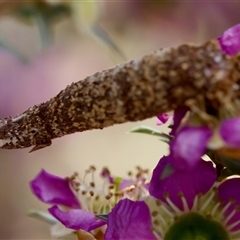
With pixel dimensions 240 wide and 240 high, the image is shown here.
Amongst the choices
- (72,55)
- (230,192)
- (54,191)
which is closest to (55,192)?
(54,191)

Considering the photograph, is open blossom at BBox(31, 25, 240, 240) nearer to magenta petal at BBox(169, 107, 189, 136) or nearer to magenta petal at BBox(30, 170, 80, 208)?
magenta petal at BBox(169, 107, 189, 136)

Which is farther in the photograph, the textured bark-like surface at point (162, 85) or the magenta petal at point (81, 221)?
the magenta petal at point (81, 221)

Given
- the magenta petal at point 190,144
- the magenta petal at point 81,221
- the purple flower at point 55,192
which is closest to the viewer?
the magenta petal at point 190,144

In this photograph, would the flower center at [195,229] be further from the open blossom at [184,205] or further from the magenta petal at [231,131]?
the magenta petal at [231,131]

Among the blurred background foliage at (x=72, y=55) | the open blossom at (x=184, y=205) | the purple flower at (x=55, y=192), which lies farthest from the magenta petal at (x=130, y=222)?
the blurred background foliage at (x=72, y=55)

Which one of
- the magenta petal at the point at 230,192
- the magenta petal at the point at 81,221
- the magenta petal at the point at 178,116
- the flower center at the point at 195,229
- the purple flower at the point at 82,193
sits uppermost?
the magenta petal at the point at 178,116

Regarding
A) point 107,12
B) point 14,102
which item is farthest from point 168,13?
point 14,102

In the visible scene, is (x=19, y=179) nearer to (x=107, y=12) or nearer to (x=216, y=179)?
(x=107, y=12)

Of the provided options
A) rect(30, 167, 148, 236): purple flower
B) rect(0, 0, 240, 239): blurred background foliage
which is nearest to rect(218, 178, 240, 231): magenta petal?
rect(30, 167, 148, 236): purple flower
